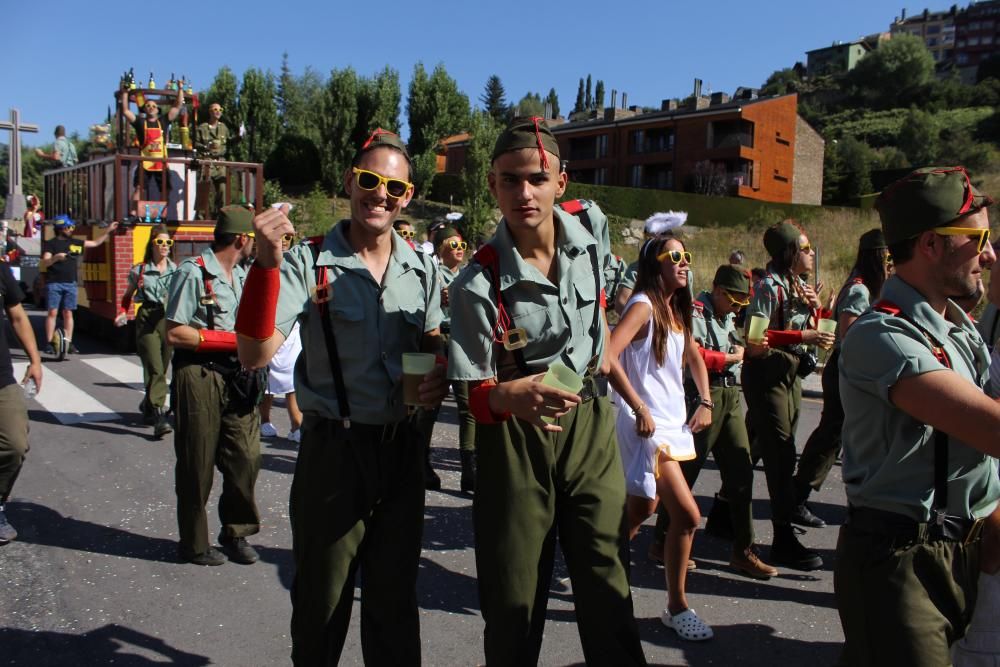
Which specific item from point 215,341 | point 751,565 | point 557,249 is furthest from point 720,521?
point 215,341

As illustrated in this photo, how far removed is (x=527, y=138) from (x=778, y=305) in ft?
11.3

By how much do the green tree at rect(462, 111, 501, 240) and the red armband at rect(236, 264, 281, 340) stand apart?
31.5m

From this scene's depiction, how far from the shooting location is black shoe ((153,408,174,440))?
8125 millimetres

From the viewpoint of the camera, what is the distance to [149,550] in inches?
205

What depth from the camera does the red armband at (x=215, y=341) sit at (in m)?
4.89

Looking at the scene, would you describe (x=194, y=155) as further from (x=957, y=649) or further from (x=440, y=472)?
(x=957, y=649)

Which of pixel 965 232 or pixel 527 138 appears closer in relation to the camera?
pixel 965 232

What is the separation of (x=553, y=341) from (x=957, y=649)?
163 centimetres

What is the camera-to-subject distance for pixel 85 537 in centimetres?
541

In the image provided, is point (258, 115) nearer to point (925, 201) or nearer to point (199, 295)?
point (199, 295)

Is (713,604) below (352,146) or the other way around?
below

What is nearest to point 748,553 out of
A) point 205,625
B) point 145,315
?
point 205,625

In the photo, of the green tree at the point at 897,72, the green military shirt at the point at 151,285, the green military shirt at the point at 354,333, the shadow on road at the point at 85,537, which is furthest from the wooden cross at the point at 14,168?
the green tree at the point at 897,72

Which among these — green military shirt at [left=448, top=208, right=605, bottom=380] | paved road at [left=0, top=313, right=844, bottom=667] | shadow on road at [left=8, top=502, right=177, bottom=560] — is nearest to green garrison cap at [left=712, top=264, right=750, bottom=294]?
paved road at [left=0, top=313, right=844, bottom=667]
